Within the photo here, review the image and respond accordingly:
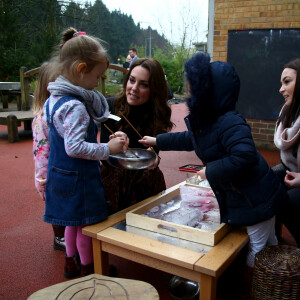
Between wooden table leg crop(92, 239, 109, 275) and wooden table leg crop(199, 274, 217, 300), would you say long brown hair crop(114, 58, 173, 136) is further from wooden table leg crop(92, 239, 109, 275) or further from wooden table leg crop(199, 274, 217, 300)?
wooden table leg crop(199, 274, 217, 300)

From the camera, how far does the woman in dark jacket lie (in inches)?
67.4

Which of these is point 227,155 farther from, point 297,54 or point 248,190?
point 297,54

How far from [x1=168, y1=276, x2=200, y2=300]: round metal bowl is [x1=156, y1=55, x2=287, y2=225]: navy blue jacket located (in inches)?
21.4

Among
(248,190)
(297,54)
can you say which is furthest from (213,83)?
(297,54)

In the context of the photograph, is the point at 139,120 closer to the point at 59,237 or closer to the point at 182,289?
the point at 59,237

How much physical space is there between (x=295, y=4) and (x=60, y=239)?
5057 millimetres

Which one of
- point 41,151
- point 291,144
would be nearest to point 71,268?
point 41,151

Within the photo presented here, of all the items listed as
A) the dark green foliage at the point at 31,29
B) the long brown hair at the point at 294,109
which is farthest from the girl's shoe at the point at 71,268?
the dark green foliage at the point at 31,29

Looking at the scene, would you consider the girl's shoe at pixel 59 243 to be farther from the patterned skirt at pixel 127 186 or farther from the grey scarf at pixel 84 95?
the grey scarf at pixel 84 95

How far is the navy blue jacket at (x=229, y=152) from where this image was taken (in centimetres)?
171

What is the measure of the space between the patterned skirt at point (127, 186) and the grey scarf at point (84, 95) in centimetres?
65

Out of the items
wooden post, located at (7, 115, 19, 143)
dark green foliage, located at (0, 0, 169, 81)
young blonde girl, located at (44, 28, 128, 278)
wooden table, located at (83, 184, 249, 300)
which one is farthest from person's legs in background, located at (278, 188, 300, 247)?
wooden post, located at (7, 115, 19, 143)

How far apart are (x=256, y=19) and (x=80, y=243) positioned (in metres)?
5.06

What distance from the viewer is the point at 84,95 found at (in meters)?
1.97
